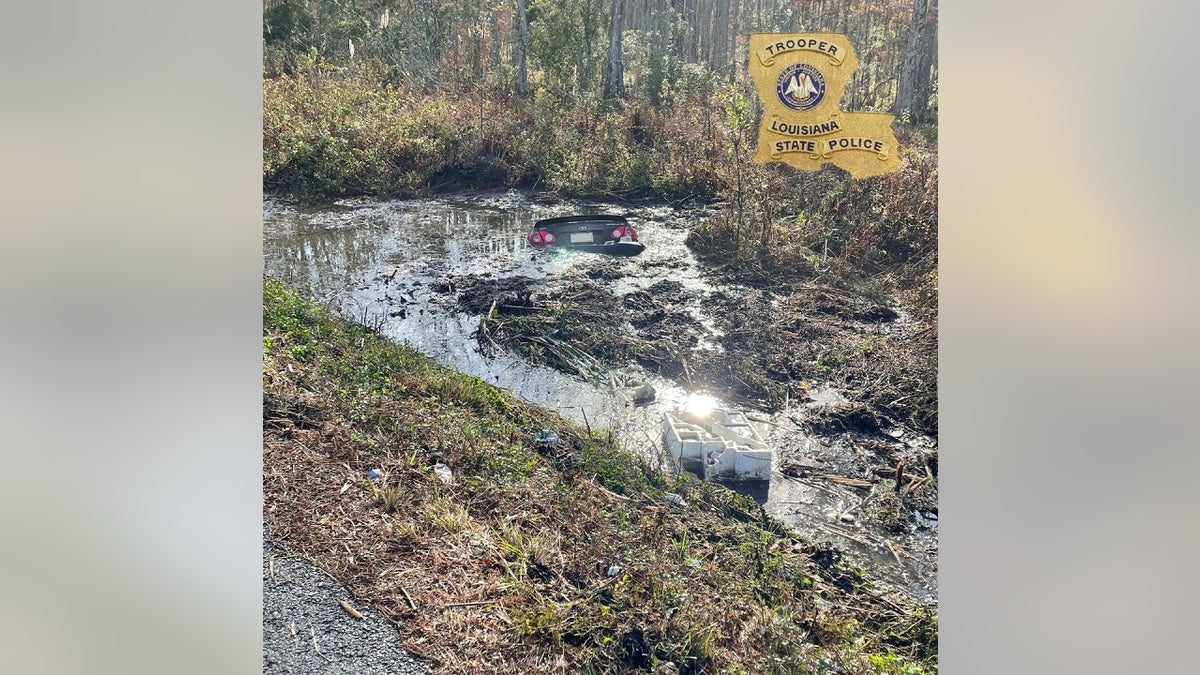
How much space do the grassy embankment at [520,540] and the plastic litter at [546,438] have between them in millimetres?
28

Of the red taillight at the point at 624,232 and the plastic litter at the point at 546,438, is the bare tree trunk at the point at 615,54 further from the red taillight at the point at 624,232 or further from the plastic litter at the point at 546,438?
the plastic litter at the point at 546,438

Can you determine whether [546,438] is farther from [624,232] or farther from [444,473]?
[624,232]

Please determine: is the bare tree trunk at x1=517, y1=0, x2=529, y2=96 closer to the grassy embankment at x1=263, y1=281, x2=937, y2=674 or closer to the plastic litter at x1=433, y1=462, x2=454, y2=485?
the grassy embankment at x1=263, y1=281, x2=937, y2=674

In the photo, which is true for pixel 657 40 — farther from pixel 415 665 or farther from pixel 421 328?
pixel 415 665

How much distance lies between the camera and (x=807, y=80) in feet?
12.3

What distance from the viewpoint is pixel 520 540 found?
12.2ft

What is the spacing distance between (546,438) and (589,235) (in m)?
0.95

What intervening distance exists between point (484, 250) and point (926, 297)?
6.59ft

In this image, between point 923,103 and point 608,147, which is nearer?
point 923,103

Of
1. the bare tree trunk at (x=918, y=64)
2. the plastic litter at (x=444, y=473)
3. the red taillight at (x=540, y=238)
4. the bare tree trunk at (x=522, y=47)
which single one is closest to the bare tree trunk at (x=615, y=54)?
the bare tree trunk at (x=522, y=47)

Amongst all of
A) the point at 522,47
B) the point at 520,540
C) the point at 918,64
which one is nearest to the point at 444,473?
the point at 520,540

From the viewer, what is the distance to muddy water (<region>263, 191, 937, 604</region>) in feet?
12.1

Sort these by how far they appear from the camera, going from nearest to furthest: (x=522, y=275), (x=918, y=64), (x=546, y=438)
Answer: (x=918, y=64) → (x=546, y=438) → (x=522, y=275)
